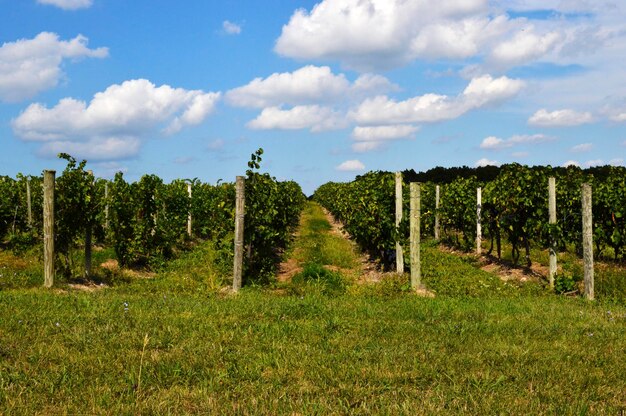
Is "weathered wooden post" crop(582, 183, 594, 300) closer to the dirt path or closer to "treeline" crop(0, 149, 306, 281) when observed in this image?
the dirt path

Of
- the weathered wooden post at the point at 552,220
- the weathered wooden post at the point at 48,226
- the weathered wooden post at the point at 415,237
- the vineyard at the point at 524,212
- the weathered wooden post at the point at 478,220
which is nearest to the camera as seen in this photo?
the weathered wooden post at the point at 48,226

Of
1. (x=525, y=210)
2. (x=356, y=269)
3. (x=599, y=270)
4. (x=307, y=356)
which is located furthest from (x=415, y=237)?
(x=307, y=356)

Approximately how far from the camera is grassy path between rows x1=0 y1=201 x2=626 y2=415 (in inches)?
155

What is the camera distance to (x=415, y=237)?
1039cm

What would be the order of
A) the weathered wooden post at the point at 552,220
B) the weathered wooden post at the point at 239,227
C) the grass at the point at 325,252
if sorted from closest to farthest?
the weathered wooden post at the point at 239,227 → the weathered wooden post at the point at 552,220 → the grass at the point at 325,252

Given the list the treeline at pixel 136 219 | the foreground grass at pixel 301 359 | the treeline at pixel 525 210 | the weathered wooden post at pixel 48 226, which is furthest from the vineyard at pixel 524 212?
the weathered wooden post at pixel 48 226

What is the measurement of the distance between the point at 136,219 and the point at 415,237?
7.43 meters

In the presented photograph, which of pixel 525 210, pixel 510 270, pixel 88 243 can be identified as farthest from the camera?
pixel 510 270

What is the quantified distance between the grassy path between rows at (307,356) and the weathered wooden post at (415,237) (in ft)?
5.53

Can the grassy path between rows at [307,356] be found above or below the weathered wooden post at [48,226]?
below

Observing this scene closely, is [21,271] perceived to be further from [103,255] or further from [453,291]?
[453,291]

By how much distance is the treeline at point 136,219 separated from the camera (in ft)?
34.8

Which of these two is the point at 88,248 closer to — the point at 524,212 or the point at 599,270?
the point at 524,212

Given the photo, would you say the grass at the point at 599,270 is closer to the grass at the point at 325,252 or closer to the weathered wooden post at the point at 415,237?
the weathered wooden post at the point at 415,237
